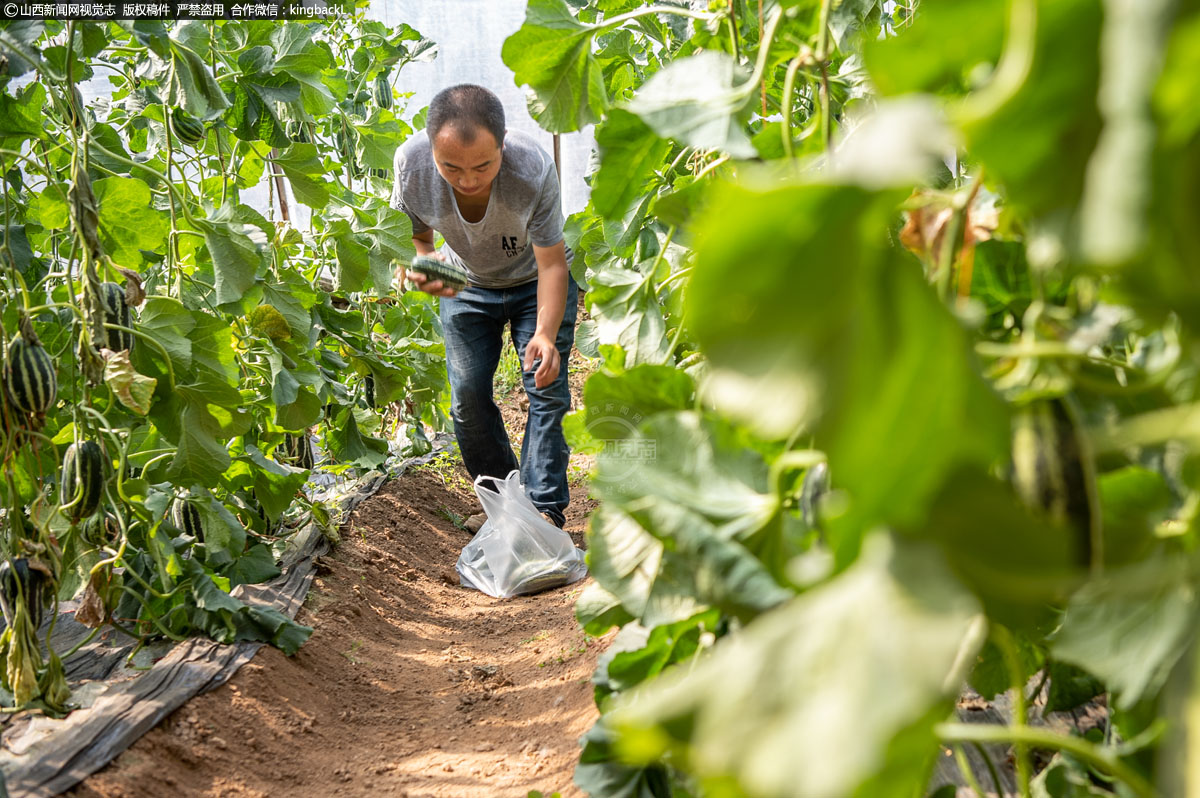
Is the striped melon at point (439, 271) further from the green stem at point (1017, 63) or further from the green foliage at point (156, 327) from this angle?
the green stem at point (1017, 63)

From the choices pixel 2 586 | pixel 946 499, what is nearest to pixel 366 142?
pixel 2 586

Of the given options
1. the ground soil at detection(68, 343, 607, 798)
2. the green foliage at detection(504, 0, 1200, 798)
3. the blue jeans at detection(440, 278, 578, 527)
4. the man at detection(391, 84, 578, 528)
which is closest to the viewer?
the green foliage at detection(504, 0, 1200, 798)

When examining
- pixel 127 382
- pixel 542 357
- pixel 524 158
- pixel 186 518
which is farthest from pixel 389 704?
pixel 524 158

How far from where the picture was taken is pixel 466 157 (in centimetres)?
279

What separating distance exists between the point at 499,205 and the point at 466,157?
15.5 inches

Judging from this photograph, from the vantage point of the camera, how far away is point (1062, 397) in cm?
46

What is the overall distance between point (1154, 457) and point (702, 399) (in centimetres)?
33

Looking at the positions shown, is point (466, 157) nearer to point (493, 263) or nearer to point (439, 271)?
point (439, 271)

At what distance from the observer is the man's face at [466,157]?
2.76m

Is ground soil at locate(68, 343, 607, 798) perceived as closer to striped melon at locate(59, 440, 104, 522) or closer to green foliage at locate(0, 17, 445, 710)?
green foliage at locate(0, 17, 445, 710)

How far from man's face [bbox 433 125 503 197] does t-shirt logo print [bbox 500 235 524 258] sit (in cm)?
33

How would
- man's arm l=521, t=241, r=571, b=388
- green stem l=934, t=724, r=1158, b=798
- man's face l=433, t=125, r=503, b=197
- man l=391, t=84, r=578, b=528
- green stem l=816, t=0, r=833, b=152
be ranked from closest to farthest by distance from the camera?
green stem l=934, t=724, r=1158, b=798, green stem l=816, t=0, r=833, b=152, man's face l=433, t=125, r=503, b=197, man l=391, t=84, r=578, b=528, man's arm l=521, t=241, r=571, b=388

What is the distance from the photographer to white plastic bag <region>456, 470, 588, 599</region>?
3.06 m

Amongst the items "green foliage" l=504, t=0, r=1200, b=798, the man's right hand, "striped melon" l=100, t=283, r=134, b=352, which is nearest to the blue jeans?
the man's right hand
